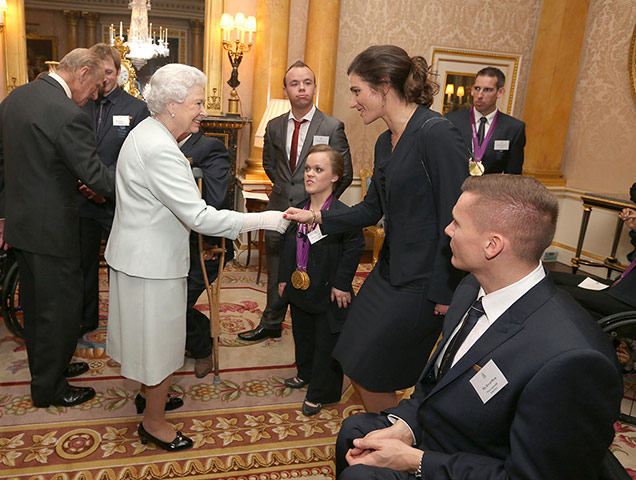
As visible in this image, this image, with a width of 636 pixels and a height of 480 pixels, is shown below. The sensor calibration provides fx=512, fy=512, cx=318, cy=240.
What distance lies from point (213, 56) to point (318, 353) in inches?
167

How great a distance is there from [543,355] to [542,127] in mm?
6480

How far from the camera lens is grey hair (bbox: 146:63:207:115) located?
7.23ft

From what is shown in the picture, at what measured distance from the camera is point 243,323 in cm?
432

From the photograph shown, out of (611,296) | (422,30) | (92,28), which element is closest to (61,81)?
(92,28)

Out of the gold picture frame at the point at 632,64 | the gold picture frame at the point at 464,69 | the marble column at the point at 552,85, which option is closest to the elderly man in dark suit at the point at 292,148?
the gold picture frame at the point at 464,69

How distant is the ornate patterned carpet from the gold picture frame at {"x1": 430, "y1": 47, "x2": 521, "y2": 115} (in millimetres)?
4671

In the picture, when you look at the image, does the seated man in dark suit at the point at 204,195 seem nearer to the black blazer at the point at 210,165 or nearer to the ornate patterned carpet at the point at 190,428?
the black blazer at the point at 210,165

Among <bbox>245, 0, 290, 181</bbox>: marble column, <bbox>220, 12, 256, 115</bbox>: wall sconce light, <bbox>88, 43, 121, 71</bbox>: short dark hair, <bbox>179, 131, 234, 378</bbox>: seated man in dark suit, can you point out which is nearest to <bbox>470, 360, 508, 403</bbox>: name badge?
<bbox>179, 131, 234, 378</bbox>: seated man in dark suit

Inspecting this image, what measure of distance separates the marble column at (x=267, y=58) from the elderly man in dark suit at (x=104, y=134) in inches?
89.0

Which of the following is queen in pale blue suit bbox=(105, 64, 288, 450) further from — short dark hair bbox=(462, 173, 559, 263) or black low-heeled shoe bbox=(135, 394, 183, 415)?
short dark hair bbox=(462, 173, 559, 263)

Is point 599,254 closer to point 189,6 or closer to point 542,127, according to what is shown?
point 542,127

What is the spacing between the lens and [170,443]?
2.62m

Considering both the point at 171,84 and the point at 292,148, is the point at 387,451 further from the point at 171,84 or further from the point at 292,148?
the point at 292,148

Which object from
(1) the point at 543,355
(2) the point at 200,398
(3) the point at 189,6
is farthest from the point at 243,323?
(3) the point at 189,6
